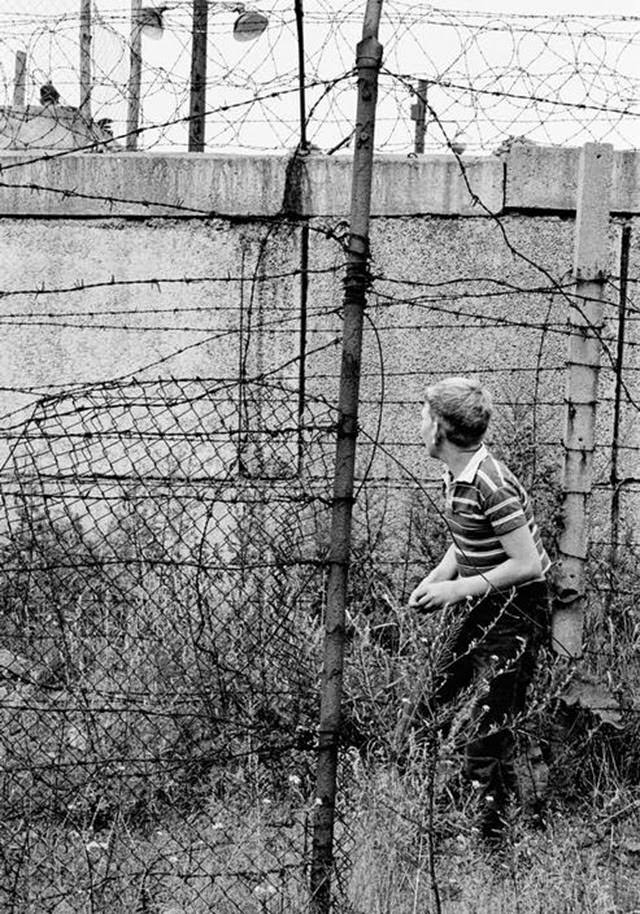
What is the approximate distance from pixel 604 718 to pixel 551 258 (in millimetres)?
2748

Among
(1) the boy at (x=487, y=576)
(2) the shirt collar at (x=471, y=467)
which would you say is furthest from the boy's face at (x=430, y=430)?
(2) the shirt collar at (x=471, y=467)

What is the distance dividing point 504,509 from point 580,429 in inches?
33.4

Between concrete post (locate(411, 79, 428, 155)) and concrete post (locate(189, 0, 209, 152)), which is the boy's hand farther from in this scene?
concrete post (locate(189, 0, 209, 152))

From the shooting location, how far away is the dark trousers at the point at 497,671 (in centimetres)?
379

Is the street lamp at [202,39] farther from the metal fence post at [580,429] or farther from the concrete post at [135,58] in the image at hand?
the metal fence post at [580,429]

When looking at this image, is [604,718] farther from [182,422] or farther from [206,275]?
[206,275]

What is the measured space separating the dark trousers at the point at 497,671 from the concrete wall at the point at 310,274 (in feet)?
7.00

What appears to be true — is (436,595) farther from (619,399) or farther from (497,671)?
(619,399)

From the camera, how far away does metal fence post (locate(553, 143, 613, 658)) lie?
4.33 meters

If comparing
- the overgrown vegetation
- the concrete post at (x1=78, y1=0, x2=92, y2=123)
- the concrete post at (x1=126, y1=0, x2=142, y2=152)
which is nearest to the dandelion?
the overgrown vegetation

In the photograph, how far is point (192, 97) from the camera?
24.4ft

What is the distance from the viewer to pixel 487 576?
3.72 m

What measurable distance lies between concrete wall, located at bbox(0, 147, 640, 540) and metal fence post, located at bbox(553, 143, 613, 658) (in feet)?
4.85

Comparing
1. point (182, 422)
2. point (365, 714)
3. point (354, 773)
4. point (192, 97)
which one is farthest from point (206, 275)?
point (354, 773)
